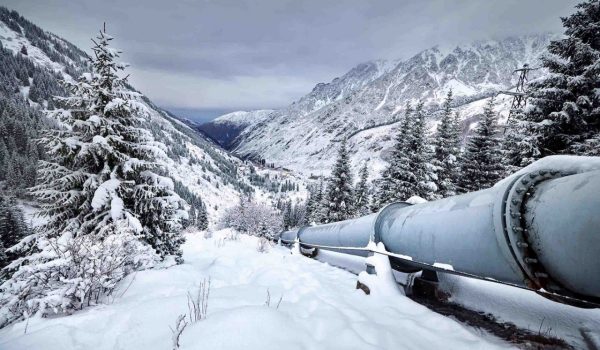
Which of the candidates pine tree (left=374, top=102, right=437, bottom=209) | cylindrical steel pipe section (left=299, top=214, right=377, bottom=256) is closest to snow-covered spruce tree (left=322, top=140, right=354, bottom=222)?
pine tree (left=374, top=102, right=437, bottom=209)

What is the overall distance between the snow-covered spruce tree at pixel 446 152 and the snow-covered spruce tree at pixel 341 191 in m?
7.80

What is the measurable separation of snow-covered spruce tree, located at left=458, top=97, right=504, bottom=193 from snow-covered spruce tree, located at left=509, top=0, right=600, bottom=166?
34.6ft

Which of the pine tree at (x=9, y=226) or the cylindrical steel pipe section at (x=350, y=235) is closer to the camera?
the cylindrical steel pipe section at (x=350, y=235)

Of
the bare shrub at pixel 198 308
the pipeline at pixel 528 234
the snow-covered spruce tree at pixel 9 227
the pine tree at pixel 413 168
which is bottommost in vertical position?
the snow-covered spruce tree at pixel 9 227

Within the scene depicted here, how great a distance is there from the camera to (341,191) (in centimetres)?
2780

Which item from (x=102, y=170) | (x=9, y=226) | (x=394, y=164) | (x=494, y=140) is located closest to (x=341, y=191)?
(x=394, y=164)

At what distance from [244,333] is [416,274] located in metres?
2.79

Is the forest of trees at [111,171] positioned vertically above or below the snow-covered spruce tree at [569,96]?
below

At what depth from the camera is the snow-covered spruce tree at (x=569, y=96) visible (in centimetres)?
1065

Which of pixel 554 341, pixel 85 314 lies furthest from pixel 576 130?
pixel 85 314

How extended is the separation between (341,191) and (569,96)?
18.5 m

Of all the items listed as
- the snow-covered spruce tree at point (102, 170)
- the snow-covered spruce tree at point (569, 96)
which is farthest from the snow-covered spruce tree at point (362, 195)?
the snow-covered spruce tree at point (102, 170)

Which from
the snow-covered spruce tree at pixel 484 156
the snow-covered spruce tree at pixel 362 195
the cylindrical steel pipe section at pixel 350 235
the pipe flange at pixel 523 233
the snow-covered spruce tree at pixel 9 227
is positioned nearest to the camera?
the pipe flange at pixel 523 233

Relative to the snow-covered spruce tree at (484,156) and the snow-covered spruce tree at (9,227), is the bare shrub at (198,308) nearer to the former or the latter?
the snow-covered spruce tree at (484,156)
